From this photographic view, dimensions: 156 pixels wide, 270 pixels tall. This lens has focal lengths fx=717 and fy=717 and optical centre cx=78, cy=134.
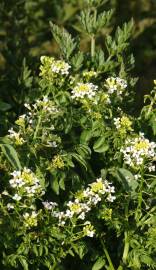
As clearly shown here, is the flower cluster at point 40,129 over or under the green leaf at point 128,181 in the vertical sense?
over

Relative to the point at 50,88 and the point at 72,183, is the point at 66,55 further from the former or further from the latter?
the point at 72,183

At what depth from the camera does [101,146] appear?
245 cm

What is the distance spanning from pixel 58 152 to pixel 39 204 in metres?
0.23

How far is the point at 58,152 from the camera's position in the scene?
7.98 feet

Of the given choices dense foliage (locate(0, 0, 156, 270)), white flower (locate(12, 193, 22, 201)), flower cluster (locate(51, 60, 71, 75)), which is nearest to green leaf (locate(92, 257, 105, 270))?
dense foliage (locate(0, 0, 156, 270))

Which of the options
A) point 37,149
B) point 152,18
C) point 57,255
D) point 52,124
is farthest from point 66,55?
point 152,18

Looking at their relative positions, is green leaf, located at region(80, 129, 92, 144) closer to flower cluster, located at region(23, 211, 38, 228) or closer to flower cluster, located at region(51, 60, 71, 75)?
flower cluster, located at region(51, 60, 71, 75)

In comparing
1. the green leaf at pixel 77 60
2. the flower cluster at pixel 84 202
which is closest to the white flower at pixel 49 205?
the flower cluster at pixel 84 202

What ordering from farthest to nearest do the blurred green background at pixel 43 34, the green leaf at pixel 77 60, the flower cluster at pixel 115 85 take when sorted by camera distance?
the blurred green background at pixel 43 34 < the green leaf at pixel 77 60 < the flower cluster at pixel 115 85

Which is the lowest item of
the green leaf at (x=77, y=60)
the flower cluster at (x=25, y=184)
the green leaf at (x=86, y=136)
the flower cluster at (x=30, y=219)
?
the flower cluster at (x=30, y=219)

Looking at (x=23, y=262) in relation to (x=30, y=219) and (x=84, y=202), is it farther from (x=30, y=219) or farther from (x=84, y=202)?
(x=84, y=202)

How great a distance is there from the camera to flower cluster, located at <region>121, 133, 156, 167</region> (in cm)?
231

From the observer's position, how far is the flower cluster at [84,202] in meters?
2.23

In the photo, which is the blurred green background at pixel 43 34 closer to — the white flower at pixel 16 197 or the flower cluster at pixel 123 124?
the flower cluster at pixel 123 124
